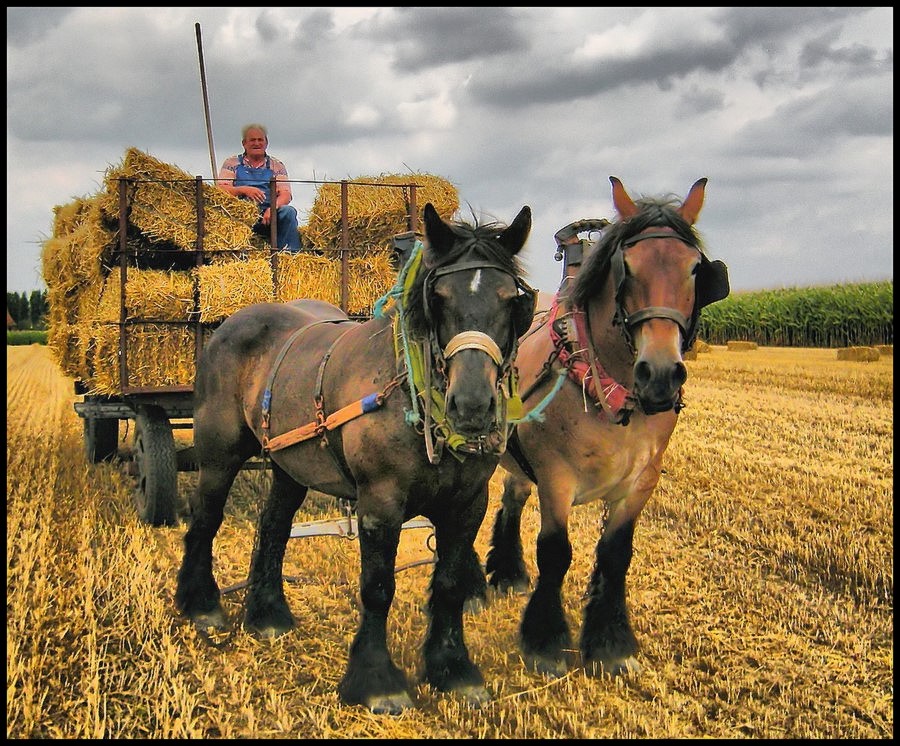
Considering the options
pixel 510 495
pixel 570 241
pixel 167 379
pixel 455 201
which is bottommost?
pixel 510 495

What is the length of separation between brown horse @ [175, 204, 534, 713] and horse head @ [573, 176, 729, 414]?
53cm

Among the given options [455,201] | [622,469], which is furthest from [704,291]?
[455,201]

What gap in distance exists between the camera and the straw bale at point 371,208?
6.66 metres

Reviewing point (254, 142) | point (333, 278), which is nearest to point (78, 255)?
point (254, 142)

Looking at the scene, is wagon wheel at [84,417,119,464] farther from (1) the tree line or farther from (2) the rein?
(1) the tree line

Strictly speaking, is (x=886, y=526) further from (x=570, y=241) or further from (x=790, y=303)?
(x=790, y=303)

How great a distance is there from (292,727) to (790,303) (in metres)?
28.5

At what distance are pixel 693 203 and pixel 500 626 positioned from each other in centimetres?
251

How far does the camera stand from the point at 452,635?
12.4 ft

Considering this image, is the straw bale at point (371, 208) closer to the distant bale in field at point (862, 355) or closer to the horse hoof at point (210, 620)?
the horse hoof at point (210, 620)

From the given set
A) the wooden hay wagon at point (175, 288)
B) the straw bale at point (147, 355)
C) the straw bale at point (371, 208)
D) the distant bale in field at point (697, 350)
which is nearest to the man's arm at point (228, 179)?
the wooden hay wagon at point (175, 288)

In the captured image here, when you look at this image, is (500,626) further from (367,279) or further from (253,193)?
(253,193)

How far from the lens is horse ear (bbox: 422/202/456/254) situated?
3.31m

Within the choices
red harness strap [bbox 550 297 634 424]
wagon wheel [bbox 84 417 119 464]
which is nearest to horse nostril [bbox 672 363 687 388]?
red harness strap [bbox 550 297 634 424]
